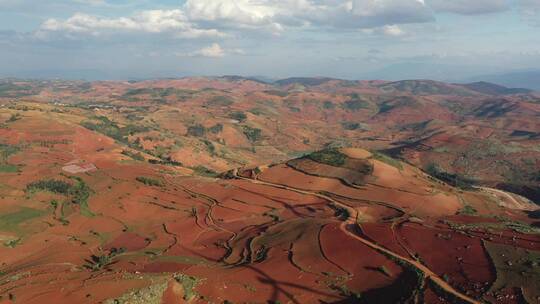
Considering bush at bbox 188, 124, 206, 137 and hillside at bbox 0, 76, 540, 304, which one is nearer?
hillside at bbox 0, 76, 540, 304

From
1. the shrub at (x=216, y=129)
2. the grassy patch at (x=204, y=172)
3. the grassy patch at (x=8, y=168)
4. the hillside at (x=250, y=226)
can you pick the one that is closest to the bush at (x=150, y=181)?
the hillside at (x=250, y=226)

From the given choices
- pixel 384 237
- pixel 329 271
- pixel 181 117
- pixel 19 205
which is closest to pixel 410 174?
pixel 384 237

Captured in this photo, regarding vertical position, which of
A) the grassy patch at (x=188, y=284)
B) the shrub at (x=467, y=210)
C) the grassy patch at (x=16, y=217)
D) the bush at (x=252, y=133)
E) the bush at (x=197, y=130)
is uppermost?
the grassy patch at (x=188, y=284)

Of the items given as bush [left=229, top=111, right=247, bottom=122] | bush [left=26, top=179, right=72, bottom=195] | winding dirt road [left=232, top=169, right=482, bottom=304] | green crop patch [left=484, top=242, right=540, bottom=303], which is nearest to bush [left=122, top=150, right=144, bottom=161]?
bush [left=26, top=179, right=72, bottom=195]

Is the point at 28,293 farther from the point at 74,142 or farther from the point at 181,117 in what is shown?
the point at 181,117

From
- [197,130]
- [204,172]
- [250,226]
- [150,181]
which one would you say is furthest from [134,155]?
[197,130]

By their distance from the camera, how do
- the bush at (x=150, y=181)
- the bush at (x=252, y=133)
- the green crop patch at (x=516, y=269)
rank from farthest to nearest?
the bush at (x=252, y=133) < the bush at (x=150, y=181) < the green crop patch at (x=516, y=269)

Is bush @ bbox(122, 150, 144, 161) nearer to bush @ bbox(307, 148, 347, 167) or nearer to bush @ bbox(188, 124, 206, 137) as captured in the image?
bush @ bbox(307, 148, 347, 167)

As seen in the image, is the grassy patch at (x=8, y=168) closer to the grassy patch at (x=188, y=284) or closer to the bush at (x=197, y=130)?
the grassy patch at (x=188, y=284)

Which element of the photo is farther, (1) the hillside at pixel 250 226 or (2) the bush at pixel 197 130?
(2) the bush at pixel 197 130

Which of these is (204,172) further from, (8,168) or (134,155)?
(8,168)

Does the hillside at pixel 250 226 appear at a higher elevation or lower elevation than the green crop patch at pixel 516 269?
lower
